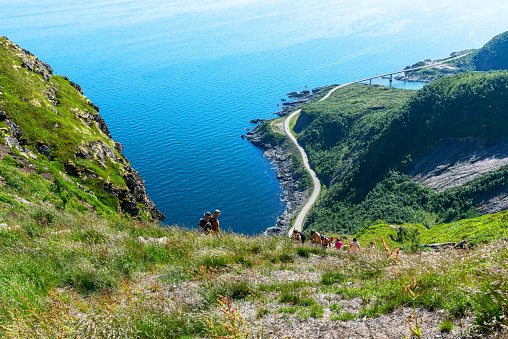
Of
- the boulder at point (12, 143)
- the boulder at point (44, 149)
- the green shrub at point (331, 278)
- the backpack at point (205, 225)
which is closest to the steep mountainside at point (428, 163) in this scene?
the boulder at point (44, 149)

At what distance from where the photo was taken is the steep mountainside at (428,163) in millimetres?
74375

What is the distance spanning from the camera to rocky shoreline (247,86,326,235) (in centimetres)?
9596

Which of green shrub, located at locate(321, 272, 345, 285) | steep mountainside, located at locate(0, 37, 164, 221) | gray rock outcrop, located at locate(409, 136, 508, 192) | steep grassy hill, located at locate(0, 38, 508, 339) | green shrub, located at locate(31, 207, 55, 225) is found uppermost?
steep mountainside, located at locate(0, 37, 164, 221)

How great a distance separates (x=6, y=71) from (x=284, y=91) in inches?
6774

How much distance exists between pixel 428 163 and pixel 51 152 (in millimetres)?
94722

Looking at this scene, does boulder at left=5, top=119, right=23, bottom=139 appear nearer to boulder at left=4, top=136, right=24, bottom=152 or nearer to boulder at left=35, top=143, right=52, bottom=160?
boulder at left=4, top=136, right=24, bottom=152

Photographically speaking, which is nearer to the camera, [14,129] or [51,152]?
[14,129]

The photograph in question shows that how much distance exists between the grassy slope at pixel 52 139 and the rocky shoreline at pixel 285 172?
4770 cm

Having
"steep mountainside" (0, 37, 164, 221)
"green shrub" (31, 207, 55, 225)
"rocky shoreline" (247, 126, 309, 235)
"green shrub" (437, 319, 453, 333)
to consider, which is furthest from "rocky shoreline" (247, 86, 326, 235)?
"green shrub" (437, 319, 453, 333)

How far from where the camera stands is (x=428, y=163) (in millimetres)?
91500

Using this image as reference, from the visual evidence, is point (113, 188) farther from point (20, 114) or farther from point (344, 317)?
point (344, 317)

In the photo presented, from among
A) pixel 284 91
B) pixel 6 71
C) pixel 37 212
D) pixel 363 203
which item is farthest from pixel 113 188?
pixel 284 91

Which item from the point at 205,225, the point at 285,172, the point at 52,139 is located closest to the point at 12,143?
the point at 52,139

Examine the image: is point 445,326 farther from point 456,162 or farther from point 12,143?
point 456,162
